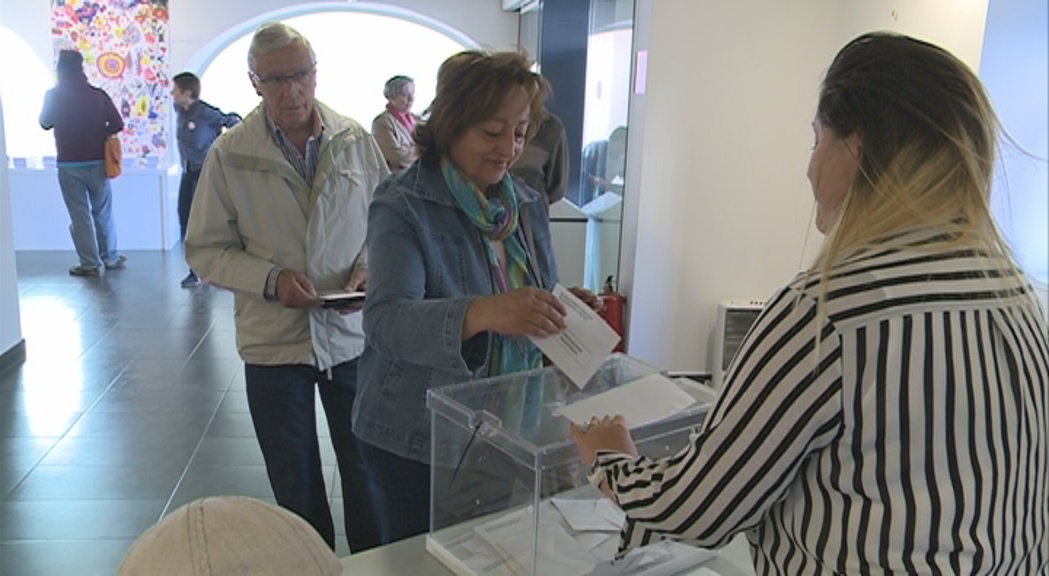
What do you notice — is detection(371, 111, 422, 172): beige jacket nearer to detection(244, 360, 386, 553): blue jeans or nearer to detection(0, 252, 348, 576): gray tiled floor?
detection(0, 252, 348, 576): gray tiled floor

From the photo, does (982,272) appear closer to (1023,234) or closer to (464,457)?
(464,457)

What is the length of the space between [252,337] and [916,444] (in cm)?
165

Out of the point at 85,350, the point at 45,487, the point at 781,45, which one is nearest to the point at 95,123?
the point at 85,350

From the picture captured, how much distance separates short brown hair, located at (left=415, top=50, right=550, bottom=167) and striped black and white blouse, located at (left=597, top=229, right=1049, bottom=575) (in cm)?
77

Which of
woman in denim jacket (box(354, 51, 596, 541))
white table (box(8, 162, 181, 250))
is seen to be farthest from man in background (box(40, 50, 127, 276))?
woman in denim jacket (box(354, 51, 596, 541))

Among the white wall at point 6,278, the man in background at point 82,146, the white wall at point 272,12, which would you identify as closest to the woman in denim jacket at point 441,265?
the white wall at point 6,278

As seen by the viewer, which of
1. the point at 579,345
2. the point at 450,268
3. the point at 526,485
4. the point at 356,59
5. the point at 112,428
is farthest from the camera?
the point at 356,59

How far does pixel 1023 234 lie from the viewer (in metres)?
2.97

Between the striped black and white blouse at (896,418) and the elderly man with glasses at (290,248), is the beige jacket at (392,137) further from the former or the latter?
the striped black and white blouse at (896,418)

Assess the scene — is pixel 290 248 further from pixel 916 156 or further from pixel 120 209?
pixel 120 209

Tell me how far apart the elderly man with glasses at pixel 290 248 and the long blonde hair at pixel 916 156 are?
1436 mm

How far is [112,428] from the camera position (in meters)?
3.60

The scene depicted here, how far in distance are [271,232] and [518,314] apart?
38.8 inches

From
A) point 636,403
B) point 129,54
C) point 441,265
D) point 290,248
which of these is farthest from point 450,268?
point 129,54
